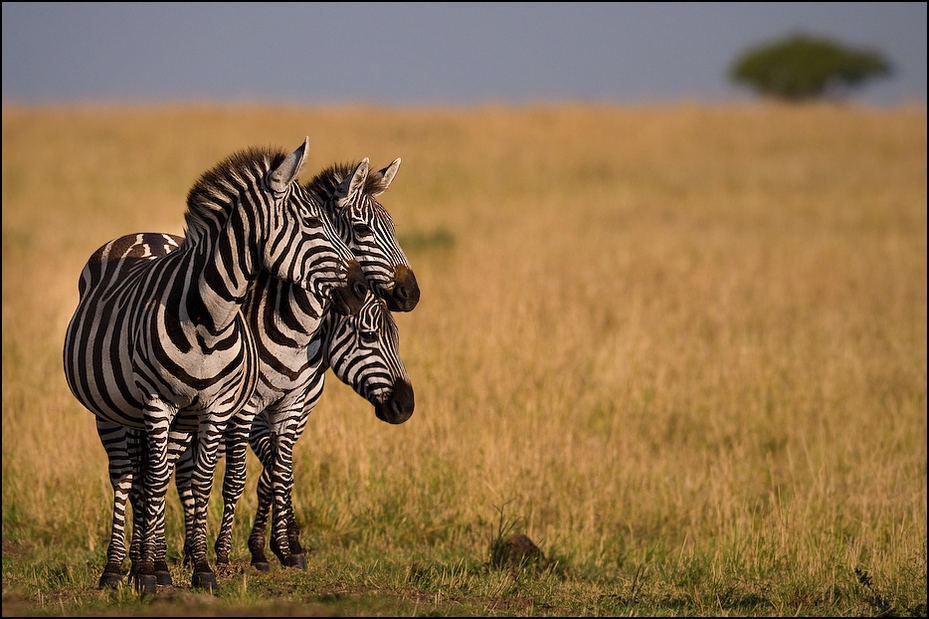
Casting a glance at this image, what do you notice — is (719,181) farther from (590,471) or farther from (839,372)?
(590,471)

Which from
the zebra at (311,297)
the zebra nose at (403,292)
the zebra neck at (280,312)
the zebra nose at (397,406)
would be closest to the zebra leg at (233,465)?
the zebra at (311,297)

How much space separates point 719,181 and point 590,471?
15769 mm

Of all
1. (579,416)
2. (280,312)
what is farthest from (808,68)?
(280,312)

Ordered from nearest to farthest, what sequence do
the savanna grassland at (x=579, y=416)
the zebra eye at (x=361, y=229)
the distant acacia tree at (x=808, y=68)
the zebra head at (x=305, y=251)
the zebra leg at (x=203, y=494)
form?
the zebra head at (x=305, y=251) < the zebra leg at (x=203, y=494) < the zebra eye at (x=361, y=229) < the savanna grassland at (x=579, y=416) < the distant acacia tree at (x=808, y=68)

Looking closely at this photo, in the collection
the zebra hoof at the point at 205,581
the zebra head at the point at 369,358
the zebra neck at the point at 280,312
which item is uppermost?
the zebra neck at the point at 280,312

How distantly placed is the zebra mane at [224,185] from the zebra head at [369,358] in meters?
0.88

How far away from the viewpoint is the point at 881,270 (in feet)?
51.4

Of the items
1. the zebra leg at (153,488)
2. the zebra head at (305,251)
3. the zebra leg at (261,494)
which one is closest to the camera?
the zebra head at (305,251)

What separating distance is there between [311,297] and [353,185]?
1.93 feet

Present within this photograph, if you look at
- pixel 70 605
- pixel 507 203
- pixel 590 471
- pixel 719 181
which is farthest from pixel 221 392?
pixel 719 181

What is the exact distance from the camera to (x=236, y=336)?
4.77m

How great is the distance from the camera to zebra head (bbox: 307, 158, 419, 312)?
16.4 feet

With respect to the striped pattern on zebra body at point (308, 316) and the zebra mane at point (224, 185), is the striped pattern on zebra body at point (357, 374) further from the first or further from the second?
the zebra mane at point (224, 185)

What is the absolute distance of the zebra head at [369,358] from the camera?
209 inches
